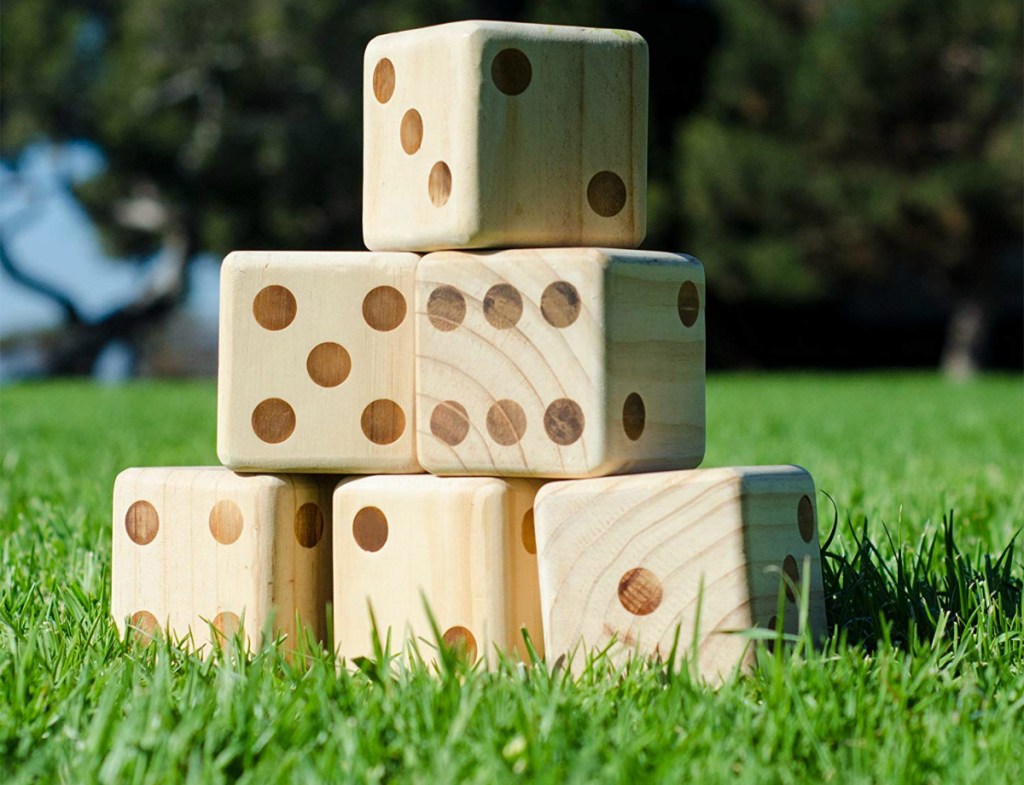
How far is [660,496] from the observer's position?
1767 millimetres

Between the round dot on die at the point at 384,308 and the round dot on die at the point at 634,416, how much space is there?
1.33 feet

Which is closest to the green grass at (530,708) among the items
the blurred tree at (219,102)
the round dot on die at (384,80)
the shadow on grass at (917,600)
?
the shadow on grass at (917,600)

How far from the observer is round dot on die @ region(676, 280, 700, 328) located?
1.99 m

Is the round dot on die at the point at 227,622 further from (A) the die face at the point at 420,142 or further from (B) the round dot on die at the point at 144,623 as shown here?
(A) the die face at the point at 420,142

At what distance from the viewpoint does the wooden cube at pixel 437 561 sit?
73.1 inches

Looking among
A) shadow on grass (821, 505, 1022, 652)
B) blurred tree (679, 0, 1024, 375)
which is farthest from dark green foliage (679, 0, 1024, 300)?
shadow on grass (821, 505, 1022, 652)

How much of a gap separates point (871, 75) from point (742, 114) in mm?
2721

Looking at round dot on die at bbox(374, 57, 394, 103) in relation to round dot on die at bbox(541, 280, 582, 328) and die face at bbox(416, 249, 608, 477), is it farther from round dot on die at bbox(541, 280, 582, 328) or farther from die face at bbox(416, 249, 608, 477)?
round dot on die at bbox(541, 280, 582, 328)

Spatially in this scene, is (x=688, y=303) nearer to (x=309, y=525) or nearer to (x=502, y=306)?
(x=502, y=306)

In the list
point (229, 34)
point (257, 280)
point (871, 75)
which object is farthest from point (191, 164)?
point (257, 280)

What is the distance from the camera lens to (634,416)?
190 cm

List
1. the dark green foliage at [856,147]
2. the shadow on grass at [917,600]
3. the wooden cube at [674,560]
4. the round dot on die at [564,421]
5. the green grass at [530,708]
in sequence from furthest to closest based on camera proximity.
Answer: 1. the dark green foliage at [856,147]
2. the shadow on grass at [917,600]
3. the round dot on die at [564,421]
4. the wooden cube at [674,560]
5. the green grass at [530,708]

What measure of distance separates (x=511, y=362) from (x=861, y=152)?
55.8ft

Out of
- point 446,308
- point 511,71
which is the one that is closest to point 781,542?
point 446,308
